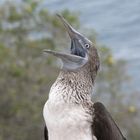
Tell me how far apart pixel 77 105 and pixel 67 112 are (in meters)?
0.11

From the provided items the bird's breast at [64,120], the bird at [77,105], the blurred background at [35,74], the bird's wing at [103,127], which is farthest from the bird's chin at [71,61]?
the blurred background at [35,74]

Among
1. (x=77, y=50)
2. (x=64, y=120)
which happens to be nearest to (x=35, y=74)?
(x=77, y=50)

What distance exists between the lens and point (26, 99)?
35.0 feet

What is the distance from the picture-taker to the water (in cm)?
1877

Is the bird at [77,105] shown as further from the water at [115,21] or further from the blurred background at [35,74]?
the water at [115,21]

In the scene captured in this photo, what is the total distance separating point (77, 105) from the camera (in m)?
4.44

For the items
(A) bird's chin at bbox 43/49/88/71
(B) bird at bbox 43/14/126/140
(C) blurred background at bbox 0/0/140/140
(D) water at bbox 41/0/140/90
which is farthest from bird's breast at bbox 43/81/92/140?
(D) water at bbox 41/0/140/90

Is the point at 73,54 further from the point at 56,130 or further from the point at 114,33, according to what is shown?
the point at 114,33

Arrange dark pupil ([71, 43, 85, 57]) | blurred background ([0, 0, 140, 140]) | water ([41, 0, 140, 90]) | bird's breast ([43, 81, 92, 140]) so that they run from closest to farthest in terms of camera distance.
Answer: bird's breast ([43, 81, 92, 140])
dark pupil ([71, 43, 85, 57])
blurred background ([0, 0, 140, 140])
water ([41, 0, 140, 90])

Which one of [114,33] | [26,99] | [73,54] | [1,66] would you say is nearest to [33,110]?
[26,99]

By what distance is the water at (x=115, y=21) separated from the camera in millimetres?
18766

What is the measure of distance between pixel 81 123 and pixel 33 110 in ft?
20.5

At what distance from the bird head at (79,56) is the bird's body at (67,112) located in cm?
8

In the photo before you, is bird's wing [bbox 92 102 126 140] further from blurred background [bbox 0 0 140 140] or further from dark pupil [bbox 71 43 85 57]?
blurred background [bbox 0 0 140 140]
